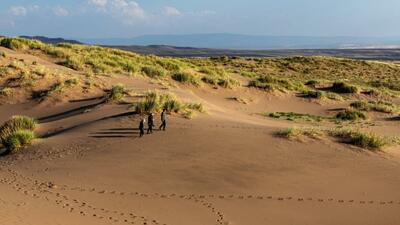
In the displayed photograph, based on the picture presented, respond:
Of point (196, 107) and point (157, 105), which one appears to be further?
point (196, 107)

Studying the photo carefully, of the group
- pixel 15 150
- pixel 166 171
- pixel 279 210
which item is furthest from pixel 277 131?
pixel 15 150

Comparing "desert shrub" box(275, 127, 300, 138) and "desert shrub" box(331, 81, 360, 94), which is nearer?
"desert shrub" box(275, 127, 300, 138)

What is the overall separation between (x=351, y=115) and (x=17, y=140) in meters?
16.3

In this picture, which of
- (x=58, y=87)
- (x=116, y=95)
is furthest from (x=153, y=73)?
(x=116, y=95)

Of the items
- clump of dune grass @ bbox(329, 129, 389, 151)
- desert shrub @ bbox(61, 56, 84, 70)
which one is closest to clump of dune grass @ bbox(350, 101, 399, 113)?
clump of dune grass @ bbox(329, 129, 389, 151)

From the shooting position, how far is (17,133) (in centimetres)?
1777

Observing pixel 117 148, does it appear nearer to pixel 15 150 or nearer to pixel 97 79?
pixel 15 150

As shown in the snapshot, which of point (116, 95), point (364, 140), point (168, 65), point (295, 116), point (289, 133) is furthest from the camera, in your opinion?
point (168, 65)

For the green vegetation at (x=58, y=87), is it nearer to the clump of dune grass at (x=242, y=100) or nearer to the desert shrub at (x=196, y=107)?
the desert shrub at (x=196, y=107)

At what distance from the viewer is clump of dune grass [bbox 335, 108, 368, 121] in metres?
27.4

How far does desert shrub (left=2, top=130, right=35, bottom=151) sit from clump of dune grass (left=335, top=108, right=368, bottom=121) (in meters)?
15.0

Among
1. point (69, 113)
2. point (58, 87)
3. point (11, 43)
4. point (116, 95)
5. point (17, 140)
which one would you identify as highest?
point (11, 43)

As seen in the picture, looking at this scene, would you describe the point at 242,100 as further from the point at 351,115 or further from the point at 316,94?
the point at 351,115

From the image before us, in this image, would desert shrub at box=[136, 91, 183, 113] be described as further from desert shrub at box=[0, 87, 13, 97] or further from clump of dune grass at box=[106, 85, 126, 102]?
desert shrub at box=[0, 87, 13, 97]
